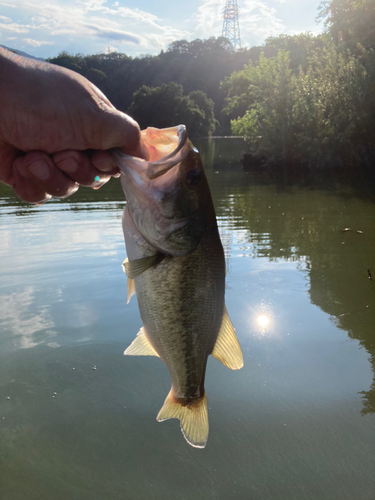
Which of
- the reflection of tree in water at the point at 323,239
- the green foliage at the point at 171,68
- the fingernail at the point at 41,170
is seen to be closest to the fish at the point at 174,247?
the fingernail at the point at 41,170

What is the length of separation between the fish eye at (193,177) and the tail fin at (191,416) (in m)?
1.31

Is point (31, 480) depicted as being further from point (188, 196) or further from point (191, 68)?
point (191, 68)

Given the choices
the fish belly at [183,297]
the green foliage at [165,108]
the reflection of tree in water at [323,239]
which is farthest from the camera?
the green foliage at [165,108]

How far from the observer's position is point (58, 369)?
16.9ft

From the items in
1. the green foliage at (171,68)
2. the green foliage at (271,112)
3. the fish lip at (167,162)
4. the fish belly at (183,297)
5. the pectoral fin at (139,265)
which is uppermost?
the green foliage at (171,68)

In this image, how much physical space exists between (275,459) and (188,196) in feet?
9.10

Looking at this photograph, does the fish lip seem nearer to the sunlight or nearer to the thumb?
the thumb

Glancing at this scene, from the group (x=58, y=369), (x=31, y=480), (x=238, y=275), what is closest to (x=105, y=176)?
(x=31, y=480)

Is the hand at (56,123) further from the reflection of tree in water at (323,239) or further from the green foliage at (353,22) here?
the green foliage at (353,22)

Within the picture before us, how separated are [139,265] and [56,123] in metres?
0.92

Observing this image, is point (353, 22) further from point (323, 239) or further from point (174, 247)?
point (174, 247)

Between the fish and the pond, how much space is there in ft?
5.28

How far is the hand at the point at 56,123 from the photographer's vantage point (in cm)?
228

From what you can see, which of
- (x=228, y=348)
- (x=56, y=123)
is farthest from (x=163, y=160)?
(x=228, y=348)
